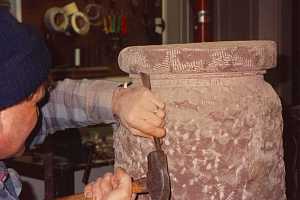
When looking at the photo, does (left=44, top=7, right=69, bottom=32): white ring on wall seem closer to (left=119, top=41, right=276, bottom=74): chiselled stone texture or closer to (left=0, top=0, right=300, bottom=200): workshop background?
(left=0, top=0, right=300, bottom=200): workshop background

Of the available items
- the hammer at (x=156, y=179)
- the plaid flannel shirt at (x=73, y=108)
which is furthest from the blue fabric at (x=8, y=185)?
the hammer at (x=156, y=179)

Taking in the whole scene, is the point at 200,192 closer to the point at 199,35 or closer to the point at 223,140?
the point at 223,140

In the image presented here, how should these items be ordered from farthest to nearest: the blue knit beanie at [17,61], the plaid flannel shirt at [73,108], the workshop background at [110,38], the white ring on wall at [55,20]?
the white ring on wall at [55,20], the workshop background at [110,38], the plaid flannel shirt at [73,108], the blue knit beanie at [17,61]

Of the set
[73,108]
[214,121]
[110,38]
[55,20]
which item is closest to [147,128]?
[214,121]

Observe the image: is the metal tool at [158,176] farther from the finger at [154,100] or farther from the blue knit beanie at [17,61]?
the blue knit beanie at [17,61]

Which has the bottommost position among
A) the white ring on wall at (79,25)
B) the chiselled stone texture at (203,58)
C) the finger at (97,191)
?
the finger at (97,191)

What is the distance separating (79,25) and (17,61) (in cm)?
167

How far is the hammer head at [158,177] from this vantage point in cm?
108

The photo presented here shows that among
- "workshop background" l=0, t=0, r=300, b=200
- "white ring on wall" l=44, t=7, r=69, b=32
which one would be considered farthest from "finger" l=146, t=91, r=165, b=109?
"white ring on wall" l=44, t=7, r=69, b=32

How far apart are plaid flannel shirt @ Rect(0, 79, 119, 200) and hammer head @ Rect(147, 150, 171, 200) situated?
16 centimetres

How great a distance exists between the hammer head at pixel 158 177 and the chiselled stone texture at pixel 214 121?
0.08 metres

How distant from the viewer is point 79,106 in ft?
4.22

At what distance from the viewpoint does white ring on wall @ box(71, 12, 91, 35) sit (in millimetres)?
2611

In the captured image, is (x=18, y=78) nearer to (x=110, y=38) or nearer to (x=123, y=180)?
(x=123, y=180)
